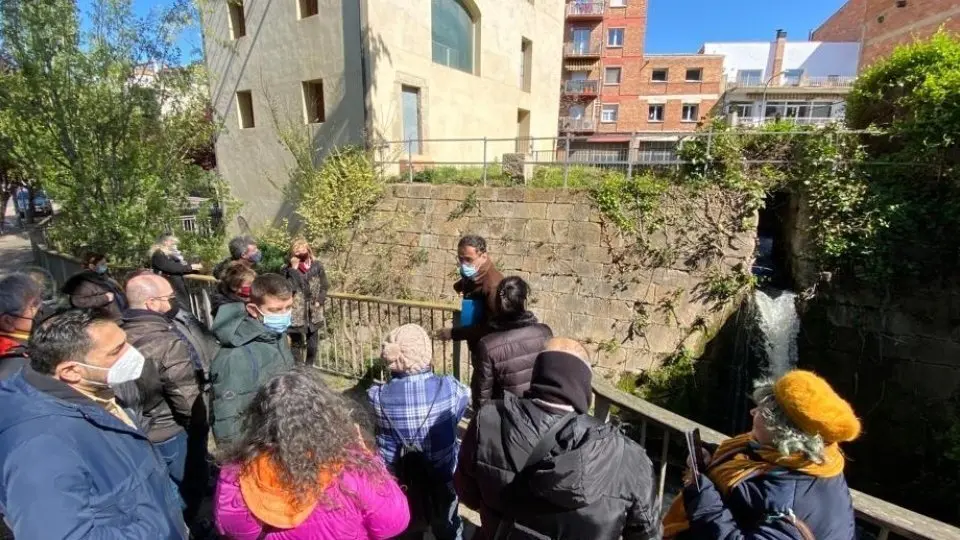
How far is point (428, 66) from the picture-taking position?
41.1ft

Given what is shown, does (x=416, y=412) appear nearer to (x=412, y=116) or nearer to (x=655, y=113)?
(x=412, y=116)

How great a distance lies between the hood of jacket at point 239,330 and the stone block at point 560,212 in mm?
7205

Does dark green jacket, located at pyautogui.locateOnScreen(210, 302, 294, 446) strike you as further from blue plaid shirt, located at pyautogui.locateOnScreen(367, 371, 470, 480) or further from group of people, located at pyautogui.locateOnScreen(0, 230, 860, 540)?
blue plaid shirt, located at pyautogui.locateOnScreen(367, 371, 470, 480)

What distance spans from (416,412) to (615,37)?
33826 mm

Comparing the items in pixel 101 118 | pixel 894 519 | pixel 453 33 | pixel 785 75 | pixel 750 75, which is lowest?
pixel 894 519

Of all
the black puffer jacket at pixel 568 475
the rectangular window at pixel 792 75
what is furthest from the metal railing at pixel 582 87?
the black puffer jacket at pixel 568 475

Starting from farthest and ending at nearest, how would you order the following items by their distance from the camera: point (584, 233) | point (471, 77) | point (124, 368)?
point (471, 77) → point (584, 233) → point (124, 368)

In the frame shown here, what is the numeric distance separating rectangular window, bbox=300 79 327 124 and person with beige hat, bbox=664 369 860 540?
12830 mm

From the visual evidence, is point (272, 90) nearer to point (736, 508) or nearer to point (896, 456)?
point (736, 508)

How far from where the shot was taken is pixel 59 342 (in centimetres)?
170

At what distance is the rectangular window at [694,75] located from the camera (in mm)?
30062

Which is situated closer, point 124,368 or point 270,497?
point 270,497

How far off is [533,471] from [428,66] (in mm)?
12859

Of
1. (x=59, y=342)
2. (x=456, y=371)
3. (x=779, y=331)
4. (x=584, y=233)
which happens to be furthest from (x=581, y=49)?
(x=59, y=342)
